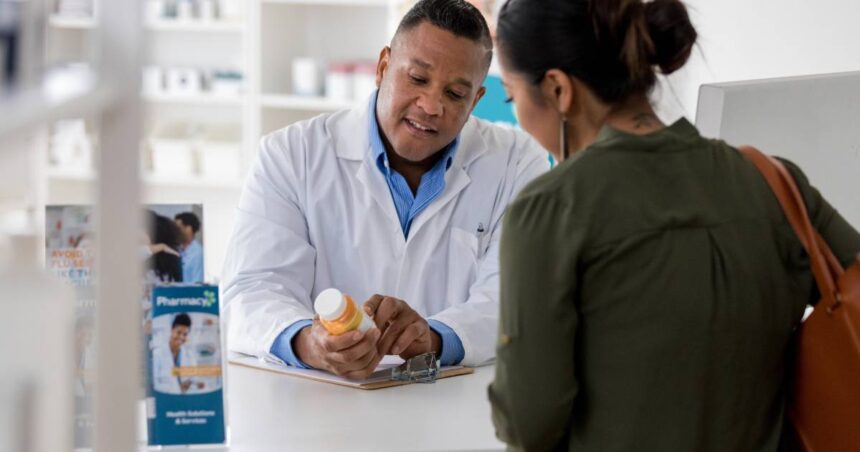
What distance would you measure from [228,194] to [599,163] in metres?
4.77

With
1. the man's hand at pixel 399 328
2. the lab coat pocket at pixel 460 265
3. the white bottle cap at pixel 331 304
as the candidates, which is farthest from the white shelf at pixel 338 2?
the white bottle cap at pixel 331 304

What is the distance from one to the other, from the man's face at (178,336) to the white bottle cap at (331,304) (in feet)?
0.98

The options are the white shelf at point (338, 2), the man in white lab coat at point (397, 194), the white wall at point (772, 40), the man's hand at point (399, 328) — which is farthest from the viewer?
the white shelf at point (338, 2)

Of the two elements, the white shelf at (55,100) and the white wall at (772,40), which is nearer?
the white shelf at (55,100)

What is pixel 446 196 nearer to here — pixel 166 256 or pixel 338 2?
pixel 166 256

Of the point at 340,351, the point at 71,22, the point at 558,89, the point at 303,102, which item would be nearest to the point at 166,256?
the point at 340,351

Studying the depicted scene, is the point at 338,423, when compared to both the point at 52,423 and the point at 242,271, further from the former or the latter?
the point at 52,423

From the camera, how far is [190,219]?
1864 mm

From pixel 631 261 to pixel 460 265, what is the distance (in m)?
1.31

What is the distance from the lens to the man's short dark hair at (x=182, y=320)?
1.70 meters

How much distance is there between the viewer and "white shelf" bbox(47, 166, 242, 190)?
5496 millimetres

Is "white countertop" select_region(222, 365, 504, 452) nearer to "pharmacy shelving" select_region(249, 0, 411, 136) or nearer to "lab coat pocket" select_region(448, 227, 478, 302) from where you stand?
"lab coat pocket" select_region(448, 227, 478, 302)

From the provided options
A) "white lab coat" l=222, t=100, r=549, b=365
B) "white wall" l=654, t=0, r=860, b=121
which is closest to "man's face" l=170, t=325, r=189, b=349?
"white lab coat" l=222, t=100, r=549, b=365

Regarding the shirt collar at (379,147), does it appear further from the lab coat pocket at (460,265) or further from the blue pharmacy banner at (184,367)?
the blue pharmacy banner at (184,367)
